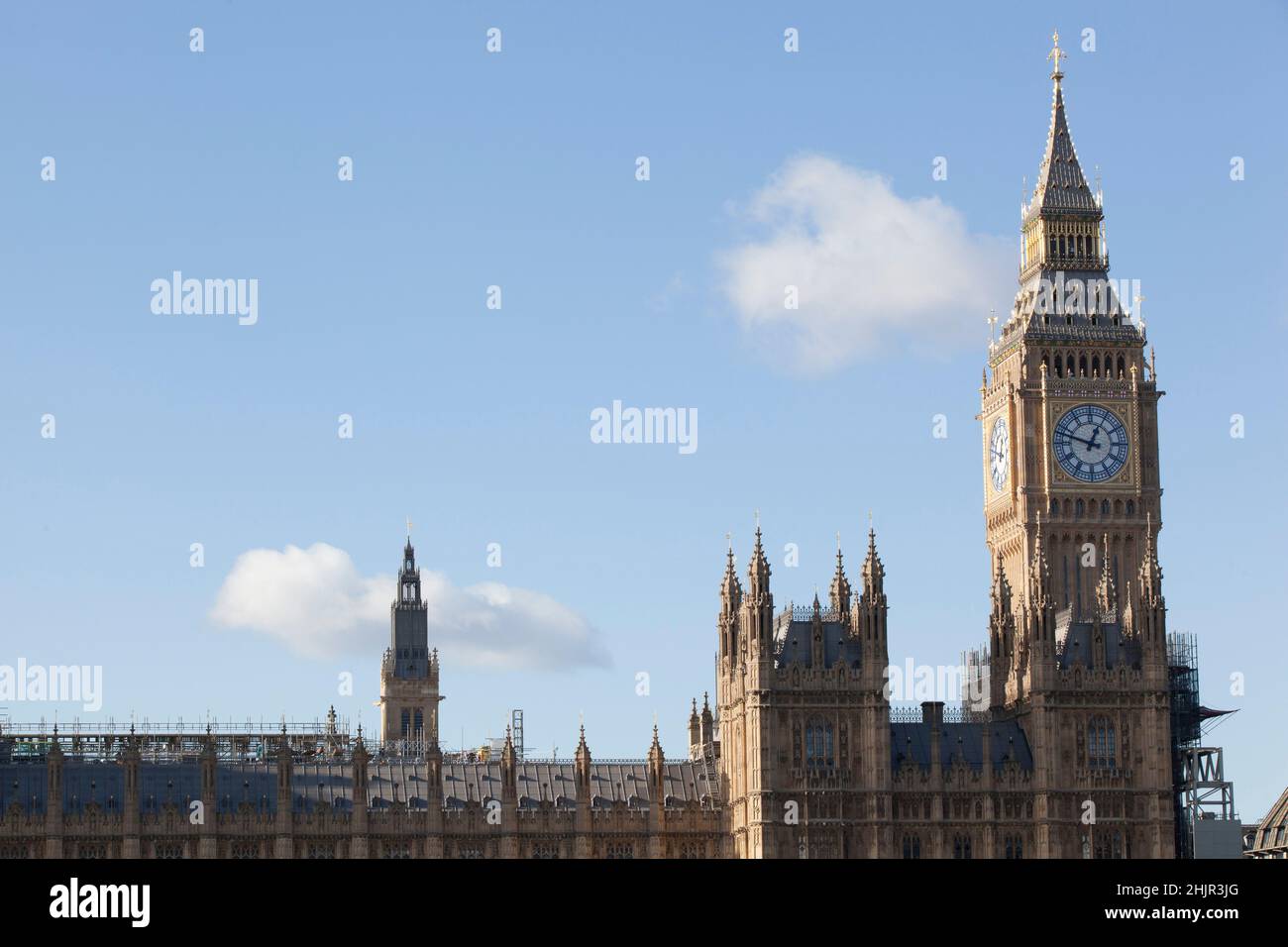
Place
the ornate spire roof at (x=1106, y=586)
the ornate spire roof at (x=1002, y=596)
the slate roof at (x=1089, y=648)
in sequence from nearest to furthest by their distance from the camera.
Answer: the slate roof at (x=1089, y=648) → the ornate spire roof at (x=1106, y=586) → the ornate spire roof at (x=1002, y=596)

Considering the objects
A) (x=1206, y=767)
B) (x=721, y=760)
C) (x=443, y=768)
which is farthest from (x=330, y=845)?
(x=1206, y=767)

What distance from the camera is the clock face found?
636 feet

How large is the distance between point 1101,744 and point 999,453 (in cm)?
3560

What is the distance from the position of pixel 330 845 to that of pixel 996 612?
4544 cm

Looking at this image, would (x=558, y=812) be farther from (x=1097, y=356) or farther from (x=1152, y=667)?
(x=1097, y=356)

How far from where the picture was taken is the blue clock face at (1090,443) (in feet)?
630

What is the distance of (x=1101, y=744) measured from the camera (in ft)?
543

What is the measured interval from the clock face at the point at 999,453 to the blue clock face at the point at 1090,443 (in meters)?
3.65

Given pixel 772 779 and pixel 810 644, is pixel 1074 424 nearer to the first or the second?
pixel 810 644

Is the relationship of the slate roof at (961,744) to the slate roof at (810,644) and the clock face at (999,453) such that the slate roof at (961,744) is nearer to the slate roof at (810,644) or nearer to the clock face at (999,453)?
the slate roof at (810,644)

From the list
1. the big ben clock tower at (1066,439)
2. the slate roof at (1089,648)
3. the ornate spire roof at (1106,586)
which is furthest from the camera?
the big ben clock tower at (1066,439)

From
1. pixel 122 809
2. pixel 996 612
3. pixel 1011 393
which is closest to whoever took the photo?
pixel 122 809

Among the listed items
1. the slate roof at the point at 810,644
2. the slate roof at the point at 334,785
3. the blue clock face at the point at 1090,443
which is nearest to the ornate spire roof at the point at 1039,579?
the blue clock face at the point at 1090,443
